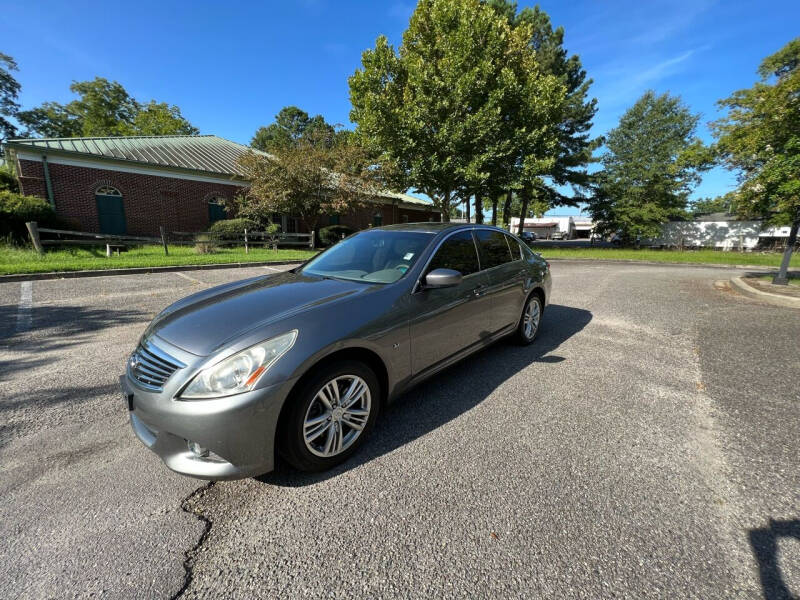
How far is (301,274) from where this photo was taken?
132 inches

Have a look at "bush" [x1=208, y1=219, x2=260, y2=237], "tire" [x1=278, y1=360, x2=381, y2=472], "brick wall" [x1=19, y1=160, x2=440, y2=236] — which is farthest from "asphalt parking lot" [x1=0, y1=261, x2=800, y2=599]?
"brick wall" [x1=19, y1=160, x2=440, y2=236]

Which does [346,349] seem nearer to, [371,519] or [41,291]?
[371,519]

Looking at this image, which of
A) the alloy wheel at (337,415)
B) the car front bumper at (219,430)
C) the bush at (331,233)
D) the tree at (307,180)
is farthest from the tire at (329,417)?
the bush at (331,233)

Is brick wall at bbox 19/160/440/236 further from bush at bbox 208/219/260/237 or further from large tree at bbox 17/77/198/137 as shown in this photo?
large tree at bbox 17/77/198/137

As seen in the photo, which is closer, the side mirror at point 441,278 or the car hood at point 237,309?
the car hood at point 237,309

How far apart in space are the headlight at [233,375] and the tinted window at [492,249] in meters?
2.48

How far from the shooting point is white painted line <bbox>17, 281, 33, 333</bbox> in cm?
491

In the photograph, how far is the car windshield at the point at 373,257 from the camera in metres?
3.00

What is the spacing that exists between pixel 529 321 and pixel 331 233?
1893 centimetres

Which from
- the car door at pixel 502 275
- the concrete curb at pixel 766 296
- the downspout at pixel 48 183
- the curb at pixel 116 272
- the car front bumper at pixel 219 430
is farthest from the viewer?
the downspout at pixel 48 183

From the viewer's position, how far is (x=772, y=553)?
64.9 inches

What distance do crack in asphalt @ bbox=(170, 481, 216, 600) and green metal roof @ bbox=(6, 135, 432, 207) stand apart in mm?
18997

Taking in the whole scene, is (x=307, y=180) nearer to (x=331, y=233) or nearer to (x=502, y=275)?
(x=331, y=233)

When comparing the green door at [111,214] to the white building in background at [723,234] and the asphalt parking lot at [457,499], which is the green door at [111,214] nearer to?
the asphalt parking lot at [457,499]
